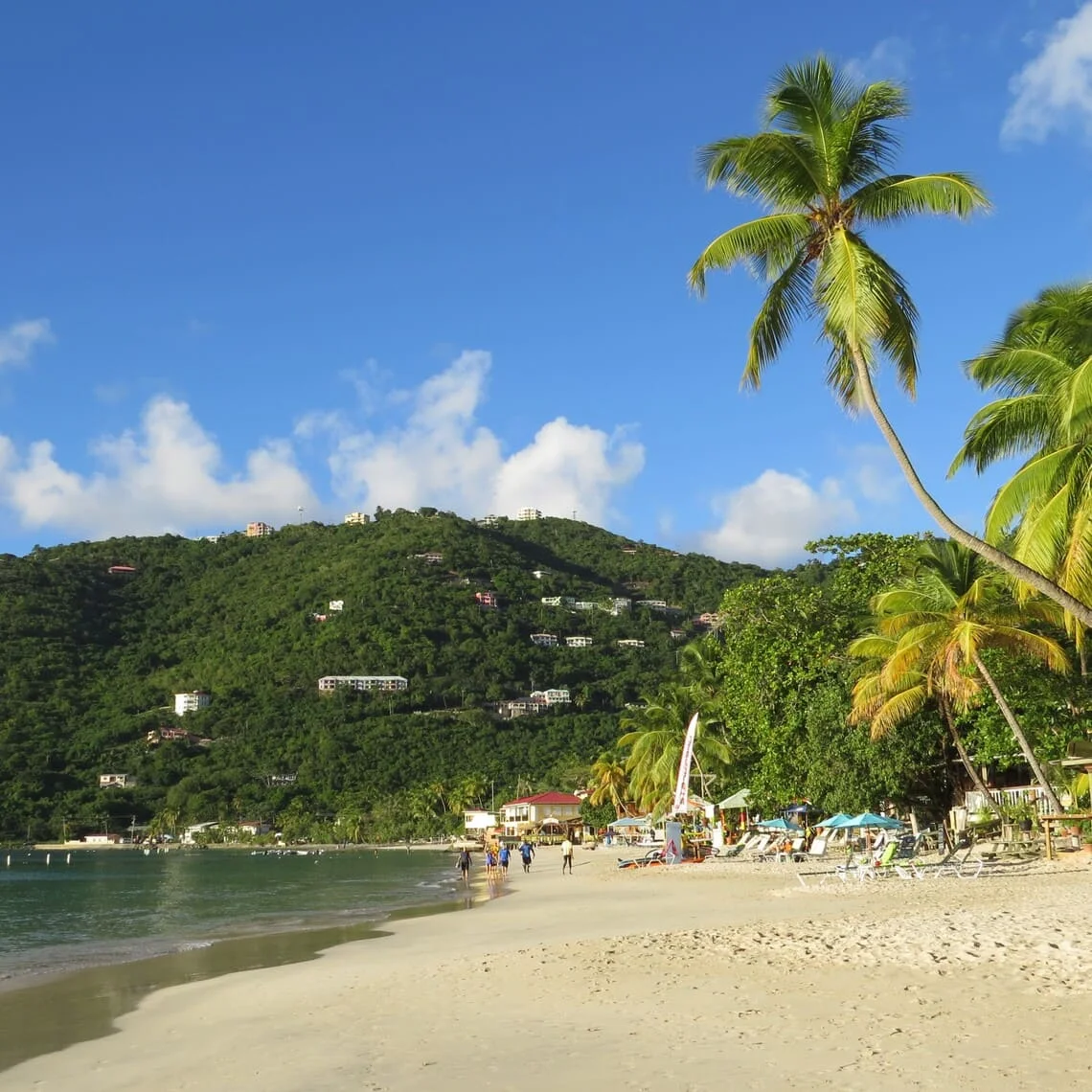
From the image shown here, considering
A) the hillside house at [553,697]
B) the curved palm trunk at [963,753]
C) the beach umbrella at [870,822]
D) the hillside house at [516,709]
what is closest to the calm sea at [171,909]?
the beach umbrella at [870,822]

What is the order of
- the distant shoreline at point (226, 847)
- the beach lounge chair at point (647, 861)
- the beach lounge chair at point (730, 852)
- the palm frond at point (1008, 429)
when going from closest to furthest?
the palm frond at point (1008, 429) < the beach lounge chair at point (730, 852) < the beach lounge chair at point (647, 861) < the distant shoreline at point (226, 847)

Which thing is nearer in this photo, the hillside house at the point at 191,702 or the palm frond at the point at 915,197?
the palm frond at the point at 915,197

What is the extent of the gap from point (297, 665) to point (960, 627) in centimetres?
11974

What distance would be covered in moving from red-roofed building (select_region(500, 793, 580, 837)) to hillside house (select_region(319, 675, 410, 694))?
41.7m

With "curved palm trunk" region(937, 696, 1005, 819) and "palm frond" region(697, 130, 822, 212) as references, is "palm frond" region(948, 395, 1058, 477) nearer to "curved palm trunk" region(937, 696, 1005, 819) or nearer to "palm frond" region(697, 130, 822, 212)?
"palm frond" region(697, 130, 822, 212)

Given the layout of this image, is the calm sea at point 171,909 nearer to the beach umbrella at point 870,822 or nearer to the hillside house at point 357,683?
the beach umbrella at point 870,822


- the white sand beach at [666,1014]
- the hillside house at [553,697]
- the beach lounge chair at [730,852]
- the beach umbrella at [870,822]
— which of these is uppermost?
the hillside house at [553,697]

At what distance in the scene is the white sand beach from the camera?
682 cm

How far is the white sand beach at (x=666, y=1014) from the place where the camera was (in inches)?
269

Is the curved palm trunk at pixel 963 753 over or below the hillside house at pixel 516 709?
below

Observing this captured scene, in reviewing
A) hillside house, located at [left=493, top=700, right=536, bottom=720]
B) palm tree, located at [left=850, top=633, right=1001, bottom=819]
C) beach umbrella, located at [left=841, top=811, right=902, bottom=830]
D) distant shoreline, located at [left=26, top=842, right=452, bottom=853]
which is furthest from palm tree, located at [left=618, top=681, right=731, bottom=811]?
hillside house, located at [left=493, top=700, right=536, bottom=720]

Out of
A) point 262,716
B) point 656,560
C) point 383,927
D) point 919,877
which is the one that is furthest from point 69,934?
point 656,560

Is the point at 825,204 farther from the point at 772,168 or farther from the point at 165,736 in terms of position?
the point at 165,736

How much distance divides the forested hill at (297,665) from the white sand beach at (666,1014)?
97396 millimetres
